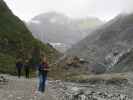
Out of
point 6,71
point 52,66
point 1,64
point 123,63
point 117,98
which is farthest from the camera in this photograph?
point 123,63

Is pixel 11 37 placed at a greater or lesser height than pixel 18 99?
greater

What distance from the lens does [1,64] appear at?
8844 cm

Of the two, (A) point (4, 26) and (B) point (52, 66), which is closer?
(B) point (52, 66)

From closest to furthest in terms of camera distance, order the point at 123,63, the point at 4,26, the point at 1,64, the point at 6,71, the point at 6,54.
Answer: the point at 6,71
the point at 1,64
the point at 6,54
the point at 4,26
the point at 123,63

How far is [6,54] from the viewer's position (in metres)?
105

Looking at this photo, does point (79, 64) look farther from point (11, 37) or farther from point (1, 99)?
point (1, 99)

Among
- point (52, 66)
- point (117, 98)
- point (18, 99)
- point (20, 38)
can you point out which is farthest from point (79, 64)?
point (18, 99)

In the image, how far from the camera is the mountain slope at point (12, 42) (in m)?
98.7

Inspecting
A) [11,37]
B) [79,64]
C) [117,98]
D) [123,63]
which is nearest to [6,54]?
[11,37]

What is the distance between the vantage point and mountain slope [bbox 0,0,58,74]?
98688 mm

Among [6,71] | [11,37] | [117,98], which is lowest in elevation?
[117,98]

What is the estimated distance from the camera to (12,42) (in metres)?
112

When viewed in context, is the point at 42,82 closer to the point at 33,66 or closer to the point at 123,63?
the point at 33,66

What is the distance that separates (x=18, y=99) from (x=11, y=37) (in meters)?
86.8
